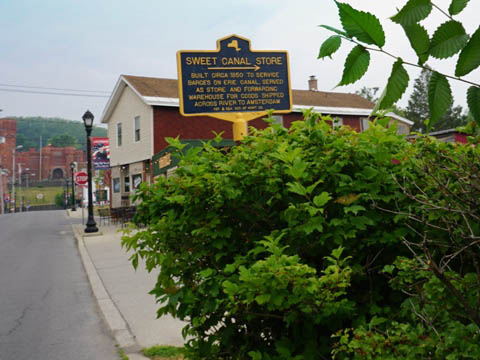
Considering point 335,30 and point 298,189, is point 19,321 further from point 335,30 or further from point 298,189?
point 335,30

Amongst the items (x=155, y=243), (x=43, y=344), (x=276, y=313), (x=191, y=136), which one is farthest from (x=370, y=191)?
(x=191, y=136)

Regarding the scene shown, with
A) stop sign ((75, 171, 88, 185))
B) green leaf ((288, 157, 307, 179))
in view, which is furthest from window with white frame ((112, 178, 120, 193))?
green leaf ((288, 157, 307, 179))

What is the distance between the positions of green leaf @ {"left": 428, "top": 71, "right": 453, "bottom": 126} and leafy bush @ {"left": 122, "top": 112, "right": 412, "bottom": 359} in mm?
1240

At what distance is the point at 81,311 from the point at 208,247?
5.54 meters

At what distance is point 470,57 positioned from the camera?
105 cm

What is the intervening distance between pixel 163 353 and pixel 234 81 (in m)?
4.27

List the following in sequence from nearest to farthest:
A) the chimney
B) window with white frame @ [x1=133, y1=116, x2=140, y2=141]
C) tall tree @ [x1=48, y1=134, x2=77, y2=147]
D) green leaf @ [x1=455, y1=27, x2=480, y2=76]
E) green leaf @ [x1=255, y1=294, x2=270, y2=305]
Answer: green leaf @ [x1=455, y1=27, x2=480, y2=76] → green leaf @ [x1=255, y1=294, x2=270, y2=305] → window with white frame @ [x1=133, y1=116, x2=140, y2=141] → the chimney → tall tree @ [x1=48, y1=134, x2=77, y2=147]

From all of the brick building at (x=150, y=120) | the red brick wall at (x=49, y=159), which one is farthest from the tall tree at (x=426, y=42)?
the red brick wall at (x=49, y=159)

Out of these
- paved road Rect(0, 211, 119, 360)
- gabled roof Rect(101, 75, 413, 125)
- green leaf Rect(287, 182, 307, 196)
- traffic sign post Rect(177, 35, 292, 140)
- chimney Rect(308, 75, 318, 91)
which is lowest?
paved road Rect(0, 211, 119, 360)

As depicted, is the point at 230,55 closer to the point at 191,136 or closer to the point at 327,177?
the point at 327,177

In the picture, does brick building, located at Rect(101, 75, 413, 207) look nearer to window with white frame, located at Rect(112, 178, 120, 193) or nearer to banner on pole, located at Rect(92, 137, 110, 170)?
window with white frame, located at Rect(112, 178, 120, 193)

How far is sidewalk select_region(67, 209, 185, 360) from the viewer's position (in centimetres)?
587

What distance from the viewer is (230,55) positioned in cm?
747

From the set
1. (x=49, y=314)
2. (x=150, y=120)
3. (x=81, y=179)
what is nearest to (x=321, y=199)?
(x=49, y=314)
